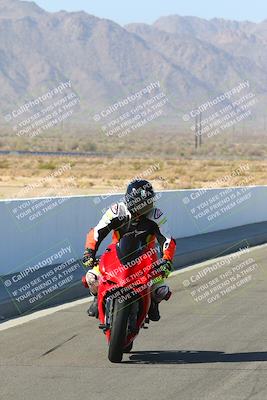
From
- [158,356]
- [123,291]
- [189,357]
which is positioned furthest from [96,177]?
[123,291]

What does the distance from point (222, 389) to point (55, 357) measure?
7.01 feet

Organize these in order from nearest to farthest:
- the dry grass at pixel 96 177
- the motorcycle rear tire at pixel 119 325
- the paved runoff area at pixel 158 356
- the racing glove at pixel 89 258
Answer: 1. the paved runoff area at pixel 158 356
2. the motorcycle rear tire at pixel 119 325
3. the racing glove at pixel 89 258
4. the dry grass at pixel 96 177

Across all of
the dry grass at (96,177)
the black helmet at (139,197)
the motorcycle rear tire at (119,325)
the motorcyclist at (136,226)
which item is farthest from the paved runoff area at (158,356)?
the dry grass at (96,177)

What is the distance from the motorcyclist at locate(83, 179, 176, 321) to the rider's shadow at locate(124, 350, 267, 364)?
1.63 feet

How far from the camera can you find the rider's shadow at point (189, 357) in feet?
32.2

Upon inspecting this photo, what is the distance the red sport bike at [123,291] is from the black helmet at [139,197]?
333 mm

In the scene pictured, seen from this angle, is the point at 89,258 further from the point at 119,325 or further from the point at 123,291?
the point at 119,325

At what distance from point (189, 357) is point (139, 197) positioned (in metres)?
1.56

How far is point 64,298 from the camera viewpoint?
1488cm

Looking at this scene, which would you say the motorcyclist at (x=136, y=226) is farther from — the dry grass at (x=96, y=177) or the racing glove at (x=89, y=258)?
the dry grass at (x=96, y=177)

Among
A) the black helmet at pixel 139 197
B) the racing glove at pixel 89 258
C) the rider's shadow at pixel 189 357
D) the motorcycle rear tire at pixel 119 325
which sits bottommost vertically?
the rider's shadow at pixel 189 357

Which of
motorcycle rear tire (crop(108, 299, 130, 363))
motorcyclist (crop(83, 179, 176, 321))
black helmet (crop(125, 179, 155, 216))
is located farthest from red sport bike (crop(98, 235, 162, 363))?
black helmet (crop(125, 179, 155, 216))

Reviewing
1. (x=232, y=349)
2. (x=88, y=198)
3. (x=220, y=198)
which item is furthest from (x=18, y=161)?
(x=232, y=349)

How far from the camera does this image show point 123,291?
9430 millimetres
